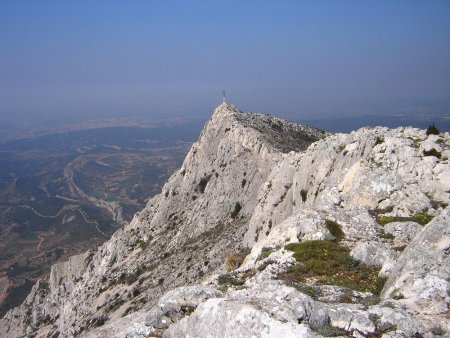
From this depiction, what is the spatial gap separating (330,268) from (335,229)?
173 inches

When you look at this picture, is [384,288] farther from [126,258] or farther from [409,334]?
[126,258]

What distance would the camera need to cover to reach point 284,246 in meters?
21.6

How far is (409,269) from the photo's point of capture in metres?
14.9

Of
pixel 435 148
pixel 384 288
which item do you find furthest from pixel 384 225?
pixel 435 148

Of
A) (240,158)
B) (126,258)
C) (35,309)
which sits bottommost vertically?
(35,309)

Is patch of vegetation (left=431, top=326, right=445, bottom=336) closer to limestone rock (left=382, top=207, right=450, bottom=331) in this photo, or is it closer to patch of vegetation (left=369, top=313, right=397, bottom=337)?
limestone rock (left=382, top=207, right=450, bottom=331)

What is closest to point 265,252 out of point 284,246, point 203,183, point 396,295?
point 284,246

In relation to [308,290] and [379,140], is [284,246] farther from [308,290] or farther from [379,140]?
[379,140]

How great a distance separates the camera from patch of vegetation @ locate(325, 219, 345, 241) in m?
22.2

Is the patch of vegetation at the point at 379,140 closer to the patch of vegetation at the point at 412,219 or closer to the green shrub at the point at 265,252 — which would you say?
the patch of vegetation at the point at 412,219

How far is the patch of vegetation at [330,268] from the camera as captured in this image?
16.9 m

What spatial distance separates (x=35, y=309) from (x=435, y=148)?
8411cm

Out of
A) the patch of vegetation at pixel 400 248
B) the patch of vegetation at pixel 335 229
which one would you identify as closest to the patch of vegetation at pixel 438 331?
the patch of vegetation at pixel 400 248

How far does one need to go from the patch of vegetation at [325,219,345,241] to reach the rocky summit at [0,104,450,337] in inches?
3.1
